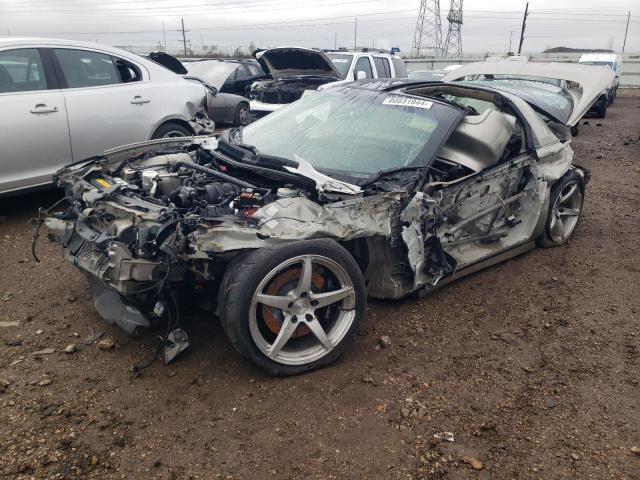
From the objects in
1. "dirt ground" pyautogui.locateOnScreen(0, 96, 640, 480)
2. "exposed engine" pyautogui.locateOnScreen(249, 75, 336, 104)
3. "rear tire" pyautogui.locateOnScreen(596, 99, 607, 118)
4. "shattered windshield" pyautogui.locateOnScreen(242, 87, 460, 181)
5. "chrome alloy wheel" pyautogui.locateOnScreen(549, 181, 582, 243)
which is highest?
"shattered windshield" pyautogui.locateOnScreen(242, 87, 460, 181)

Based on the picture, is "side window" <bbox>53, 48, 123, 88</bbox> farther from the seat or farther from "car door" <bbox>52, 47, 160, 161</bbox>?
the seat

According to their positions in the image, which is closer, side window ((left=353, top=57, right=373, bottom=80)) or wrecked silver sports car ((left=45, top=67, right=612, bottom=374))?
wrecked silver sports car ((left=45, top=67, right=612, bottom=374))

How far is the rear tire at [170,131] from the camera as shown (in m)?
5.69

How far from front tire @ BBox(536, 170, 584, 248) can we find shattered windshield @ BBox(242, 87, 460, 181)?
1.51 meters

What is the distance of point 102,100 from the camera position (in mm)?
5148

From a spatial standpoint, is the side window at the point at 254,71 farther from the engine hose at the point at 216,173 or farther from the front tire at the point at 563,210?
the engine hose at the point at 216,173

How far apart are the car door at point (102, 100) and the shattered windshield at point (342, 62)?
18.0 ft

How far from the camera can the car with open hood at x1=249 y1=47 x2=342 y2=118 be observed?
917 cm

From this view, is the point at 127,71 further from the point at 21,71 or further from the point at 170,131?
the point at 21,71

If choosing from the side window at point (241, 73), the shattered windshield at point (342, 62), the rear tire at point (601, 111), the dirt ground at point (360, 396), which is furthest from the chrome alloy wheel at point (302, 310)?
the rear tire at point (601, 111)

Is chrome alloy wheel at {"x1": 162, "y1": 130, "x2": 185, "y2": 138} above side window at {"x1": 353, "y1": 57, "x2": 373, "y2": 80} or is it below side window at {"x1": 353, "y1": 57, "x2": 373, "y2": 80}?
below

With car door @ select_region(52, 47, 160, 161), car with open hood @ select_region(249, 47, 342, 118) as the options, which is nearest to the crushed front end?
car door @ select_region(52, 47, 160, 161)

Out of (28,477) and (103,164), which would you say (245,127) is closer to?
(103,164)

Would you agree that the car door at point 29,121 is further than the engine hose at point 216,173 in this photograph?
Yes
